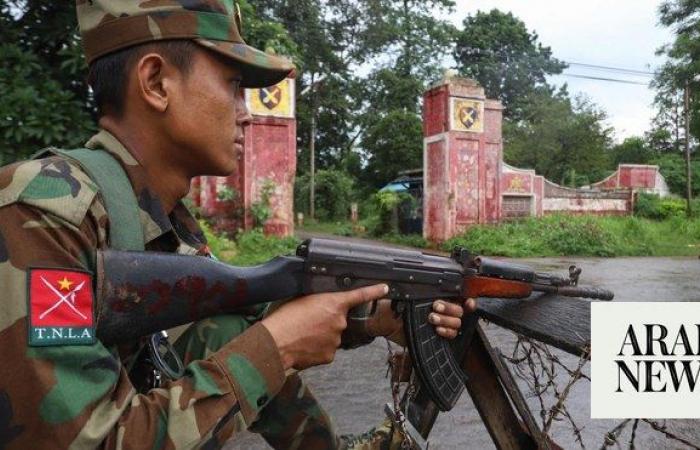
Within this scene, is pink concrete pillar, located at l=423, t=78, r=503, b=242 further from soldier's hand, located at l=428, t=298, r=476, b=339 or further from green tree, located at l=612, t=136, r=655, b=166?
green tree, located at l=612, t=136, r=655, b=166

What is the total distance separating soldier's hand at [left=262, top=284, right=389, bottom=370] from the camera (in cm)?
123

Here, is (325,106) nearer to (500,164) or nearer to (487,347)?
(500,164)

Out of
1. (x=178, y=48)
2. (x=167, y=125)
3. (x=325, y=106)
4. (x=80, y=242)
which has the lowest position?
(x=80, y=242)

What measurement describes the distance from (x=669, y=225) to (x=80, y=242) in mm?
20080

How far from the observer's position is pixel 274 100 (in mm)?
10203

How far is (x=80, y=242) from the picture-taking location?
3.47 ft

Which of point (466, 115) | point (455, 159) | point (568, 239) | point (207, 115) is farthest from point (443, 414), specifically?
point (568, 239)

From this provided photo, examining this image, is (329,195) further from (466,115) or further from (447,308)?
(447,308)

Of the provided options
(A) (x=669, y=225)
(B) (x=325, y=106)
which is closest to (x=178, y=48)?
(A) (x=669, y=225)

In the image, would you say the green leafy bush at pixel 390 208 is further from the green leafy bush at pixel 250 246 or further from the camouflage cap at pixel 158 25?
the camouflage cap at pixel 158 25

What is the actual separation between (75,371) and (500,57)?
42251mm

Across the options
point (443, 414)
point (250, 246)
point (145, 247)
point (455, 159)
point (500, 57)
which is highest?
point (500, 57)

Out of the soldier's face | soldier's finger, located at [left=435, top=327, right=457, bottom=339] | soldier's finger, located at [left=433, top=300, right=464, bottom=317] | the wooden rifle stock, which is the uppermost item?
the soldier's face

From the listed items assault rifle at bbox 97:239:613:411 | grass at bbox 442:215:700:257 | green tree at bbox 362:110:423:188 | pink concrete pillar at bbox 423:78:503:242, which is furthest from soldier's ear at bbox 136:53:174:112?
green tree at bbox 362:110:423:188
